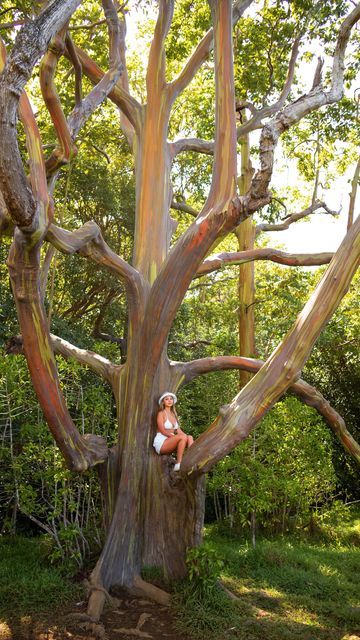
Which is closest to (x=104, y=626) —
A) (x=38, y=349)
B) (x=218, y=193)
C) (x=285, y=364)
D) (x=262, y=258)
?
(x=38, y=349)

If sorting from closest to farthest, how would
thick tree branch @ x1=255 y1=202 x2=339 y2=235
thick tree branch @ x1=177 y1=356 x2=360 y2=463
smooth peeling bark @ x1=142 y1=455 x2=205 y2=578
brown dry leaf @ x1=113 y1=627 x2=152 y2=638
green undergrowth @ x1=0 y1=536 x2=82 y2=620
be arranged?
brown dry leaf @ x1=113 y1=627 x2=152 y2=638 < green undergrowth @ x1=0 y1=536 x2=82 y2=620 < smooth peeling bark @ x1=142 y1=455 x2=205 y2=578 < thick tree branch @ x1=177 y1=356 x2=360 y2=463 < thick tree branch @ x1=255 y1=202 x2=339 y2=235

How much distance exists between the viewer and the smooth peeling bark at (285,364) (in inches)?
218

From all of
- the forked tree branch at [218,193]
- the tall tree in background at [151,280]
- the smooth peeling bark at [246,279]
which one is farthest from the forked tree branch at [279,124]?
the smooth peeling bark at [246,279]

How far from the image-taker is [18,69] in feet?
11.8

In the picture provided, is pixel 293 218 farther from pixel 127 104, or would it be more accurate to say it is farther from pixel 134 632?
pixel 134 632

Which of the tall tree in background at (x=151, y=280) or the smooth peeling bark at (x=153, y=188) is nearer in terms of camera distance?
the tall tree in background at (x=151, y=280)

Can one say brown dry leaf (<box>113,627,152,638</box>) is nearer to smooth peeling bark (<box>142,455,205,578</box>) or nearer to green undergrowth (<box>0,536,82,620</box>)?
green undergrowth (<box>0,536,82,620</box>)

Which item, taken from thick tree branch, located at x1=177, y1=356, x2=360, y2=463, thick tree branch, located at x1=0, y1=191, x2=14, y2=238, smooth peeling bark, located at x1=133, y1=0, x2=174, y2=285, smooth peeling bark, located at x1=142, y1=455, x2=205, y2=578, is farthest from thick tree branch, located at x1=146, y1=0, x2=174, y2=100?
smooth peeling bark, located at x1=142, y1=455, x2=205, y2=578

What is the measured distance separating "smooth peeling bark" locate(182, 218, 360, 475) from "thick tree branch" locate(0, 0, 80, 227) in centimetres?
290

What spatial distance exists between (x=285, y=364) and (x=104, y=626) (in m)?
2.99

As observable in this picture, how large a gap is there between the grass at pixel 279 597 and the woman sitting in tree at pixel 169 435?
1079mm

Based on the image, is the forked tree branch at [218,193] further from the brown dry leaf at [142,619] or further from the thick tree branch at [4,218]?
the brown dry leaf at [142,619]

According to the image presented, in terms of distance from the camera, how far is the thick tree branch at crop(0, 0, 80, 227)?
3570 millimetres

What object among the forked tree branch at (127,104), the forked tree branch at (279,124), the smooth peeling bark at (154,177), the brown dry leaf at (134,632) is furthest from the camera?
the forked tree branch at (127,104)
